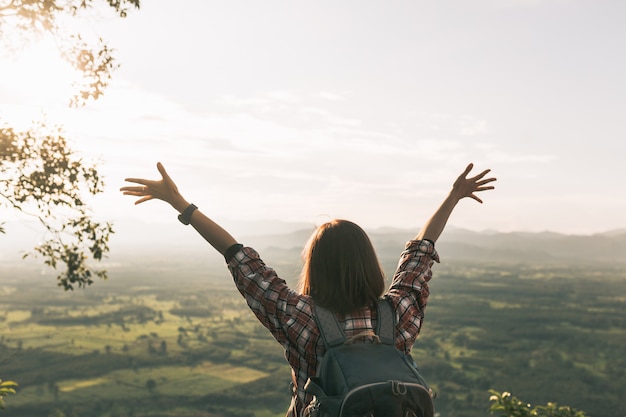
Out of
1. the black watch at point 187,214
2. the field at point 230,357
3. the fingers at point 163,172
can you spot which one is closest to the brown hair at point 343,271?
the black watch at point 187,214

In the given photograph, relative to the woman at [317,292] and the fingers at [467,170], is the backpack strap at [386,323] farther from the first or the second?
the fingers at [467,170]

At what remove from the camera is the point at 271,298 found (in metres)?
2.43

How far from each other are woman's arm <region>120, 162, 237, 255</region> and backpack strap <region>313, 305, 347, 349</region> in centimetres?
56

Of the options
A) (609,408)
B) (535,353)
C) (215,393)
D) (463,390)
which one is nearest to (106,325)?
(215,393)

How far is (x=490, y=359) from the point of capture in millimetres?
119250

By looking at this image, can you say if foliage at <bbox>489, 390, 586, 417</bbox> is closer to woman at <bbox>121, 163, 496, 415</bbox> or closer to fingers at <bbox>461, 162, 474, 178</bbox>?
fingers at <bbox>461, 162, 474, 178</bbox>

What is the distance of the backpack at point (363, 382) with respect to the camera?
215cm

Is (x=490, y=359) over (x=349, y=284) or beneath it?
beneath

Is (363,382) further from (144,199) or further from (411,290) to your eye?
(144,199)

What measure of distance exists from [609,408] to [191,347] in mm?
84321

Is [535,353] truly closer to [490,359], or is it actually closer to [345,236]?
[490,359]

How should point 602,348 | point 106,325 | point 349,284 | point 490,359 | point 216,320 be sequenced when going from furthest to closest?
1. point 216,320
2. point 106,325
3. point 602,348
4. point 490,359
5. point 349,284

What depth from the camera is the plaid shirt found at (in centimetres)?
235

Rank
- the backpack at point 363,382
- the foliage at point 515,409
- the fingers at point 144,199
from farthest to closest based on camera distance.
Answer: the foliage at point 515,409 < the fingers at point 144,199 < the backpack at point 363,382
